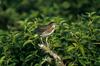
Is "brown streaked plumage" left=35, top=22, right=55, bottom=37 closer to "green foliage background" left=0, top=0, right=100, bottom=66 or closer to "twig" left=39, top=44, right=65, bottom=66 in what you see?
"green foliage background" left=0, top=0, right=100, bottom=66

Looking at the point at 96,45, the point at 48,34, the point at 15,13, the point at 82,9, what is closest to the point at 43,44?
the point at 48,34

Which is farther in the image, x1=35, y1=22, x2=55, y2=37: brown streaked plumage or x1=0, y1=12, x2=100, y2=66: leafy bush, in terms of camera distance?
x1=35, y1=22, x2=55, y2=37: brown streaked plumage

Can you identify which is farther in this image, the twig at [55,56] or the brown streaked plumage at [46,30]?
the brown streaked plumage at [46,30]

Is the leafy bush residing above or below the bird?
below

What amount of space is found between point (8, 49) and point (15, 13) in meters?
7.87

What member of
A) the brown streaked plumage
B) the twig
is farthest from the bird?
the twig

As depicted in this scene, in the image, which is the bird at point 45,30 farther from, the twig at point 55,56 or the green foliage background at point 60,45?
the twig at point 55,56

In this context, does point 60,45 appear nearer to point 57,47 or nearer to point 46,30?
point 57,47

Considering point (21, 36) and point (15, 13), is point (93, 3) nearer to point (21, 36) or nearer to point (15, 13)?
point (15, 13)

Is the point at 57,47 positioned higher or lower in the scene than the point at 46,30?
lower

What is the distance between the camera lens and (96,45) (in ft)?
20.5

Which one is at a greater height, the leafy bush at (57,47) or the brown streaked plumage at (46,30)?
the brown streaked plumage at (46,30)

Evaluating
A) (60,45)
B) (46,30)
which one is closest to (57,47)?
(60,45)

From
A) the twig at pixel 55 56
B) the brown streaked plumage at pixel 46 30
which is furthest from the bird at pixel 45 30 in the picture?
the twig at pixel 55 56
